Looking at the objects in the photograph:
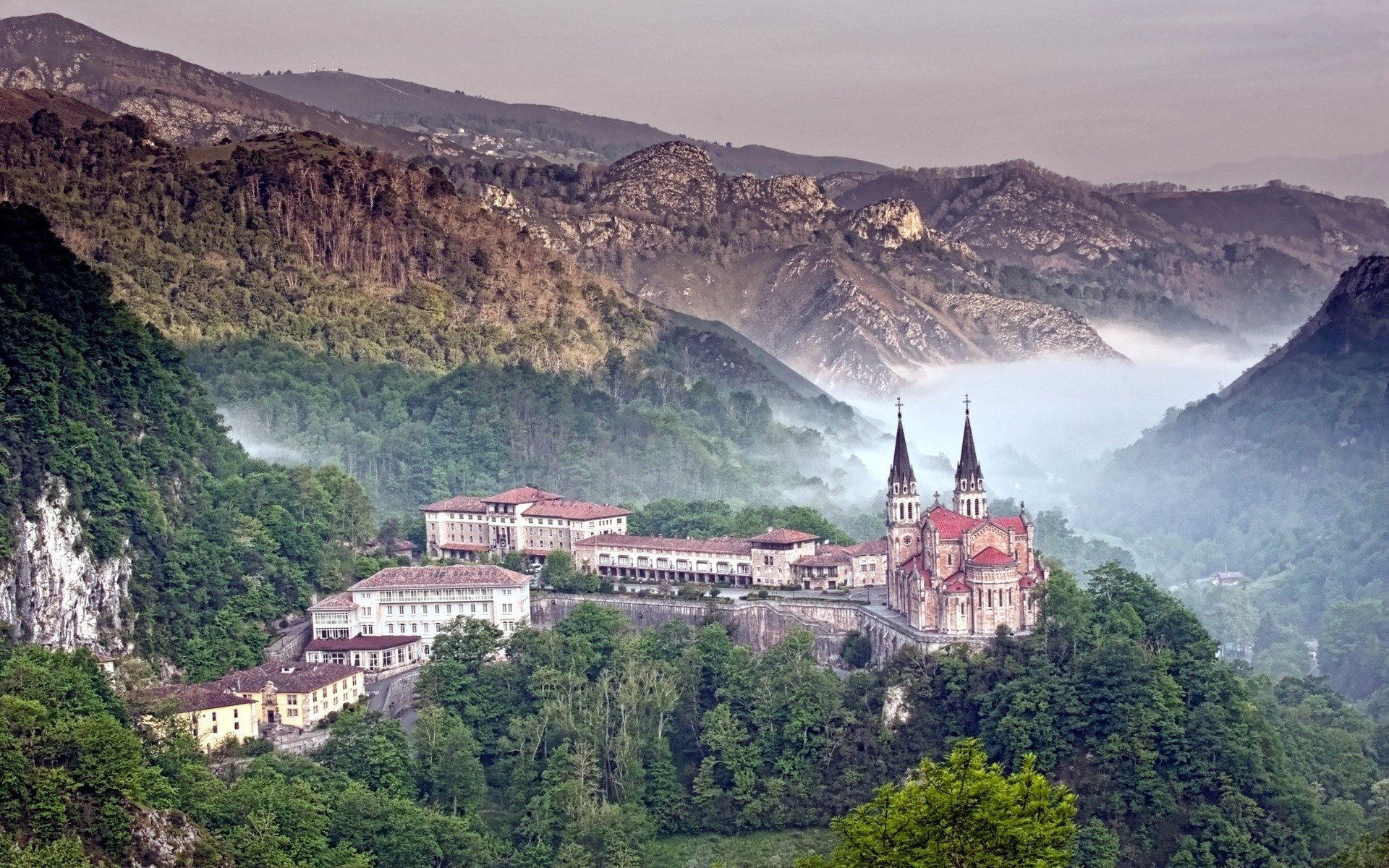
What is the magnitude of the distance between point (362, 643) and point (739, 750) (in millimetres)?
18945

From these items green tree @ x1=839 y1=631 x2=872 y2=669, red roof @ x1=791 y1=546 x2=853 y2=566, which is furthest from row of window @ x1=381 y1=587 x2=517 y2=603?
green tree @ x1=839 y1=631 x2=872 y2=669

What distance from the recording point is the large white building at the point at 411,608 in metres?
92.6

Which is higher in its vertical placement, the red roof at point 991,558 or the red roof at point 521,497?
the red roof at point 521,497

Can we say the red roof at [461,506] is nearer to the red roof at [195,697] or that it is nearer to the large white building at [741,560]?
the large white building at [741,560]

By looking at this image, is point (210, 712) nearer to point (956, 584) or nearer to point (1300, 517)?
point (956, 584)

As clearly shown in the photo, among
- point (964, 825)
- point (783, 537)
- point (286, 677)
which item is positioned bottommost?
point (964, 825)

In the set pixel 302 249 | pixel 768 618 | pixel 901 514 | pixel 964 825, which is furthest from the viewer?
pixel 302 249

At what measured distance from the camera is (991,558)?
83938 mm

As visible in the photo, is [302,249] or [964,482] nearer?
[964,482]

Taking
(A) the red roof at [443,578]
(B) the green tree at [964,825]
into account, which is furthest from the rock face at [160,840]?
(A) the red roof at [443,578]

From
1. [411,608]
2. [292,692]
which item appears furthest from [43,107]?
[292,692]

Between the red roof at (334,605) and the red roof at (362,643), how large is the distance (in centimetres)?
138

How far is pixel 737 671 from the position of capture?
287 ft

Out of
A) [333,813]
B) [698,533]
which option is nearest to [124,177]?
[698,533]
